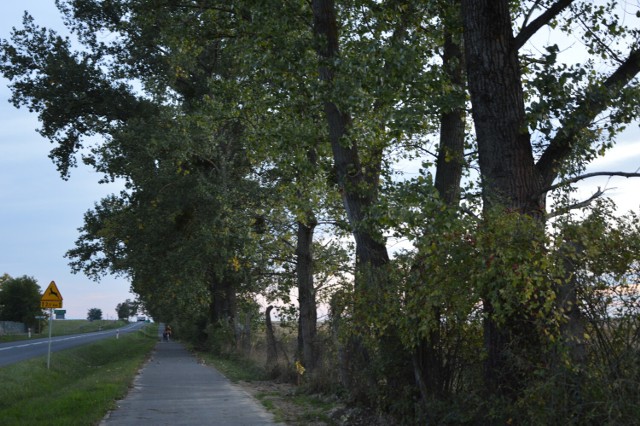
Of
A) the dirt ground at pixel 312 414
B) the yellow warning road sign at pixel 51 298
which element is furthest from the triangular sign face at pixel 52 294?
the dirt ground at pixel 312 414

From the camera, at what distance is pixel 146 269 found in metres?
30.6

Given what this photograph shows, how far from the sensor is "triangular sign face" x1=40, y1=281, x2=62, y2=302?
27.1 meters

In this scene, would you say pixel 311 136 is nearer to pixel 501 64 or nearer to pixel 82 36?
pixel 501 64

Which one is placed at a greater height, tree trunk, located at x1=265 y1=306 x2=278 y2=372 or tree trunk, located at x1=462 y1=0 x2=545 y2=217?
tree trunk, located at x1=462 y1=0 x2=545 y2=217

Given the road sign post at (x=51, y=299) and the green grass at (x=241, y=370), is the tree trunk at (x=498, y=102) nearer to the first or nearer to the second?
the green grass at (x=241, y=370)

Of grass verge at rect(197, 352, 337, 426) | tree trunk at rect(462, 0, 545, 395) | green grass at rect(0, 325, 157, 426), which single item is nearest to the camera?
tree trunk at rect(462, 0, 545, 395)

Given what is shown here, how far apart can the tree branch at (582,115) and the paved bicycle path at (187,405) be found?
19.7 ft

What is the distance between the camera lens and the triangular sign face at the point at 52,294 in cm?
2712

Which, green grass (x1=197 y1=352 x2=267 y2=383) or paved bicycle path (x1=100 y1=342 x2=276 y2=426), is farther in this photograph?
green grass (x1=197 y1=352 x2=267 y2=383)

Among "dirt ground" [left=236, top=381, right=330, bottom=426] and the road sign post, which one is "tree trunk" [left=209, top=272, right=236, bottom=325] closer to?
the road sign post

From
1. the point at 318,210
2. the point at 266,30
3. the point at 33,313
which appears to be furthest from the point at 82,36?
the point at 33,313

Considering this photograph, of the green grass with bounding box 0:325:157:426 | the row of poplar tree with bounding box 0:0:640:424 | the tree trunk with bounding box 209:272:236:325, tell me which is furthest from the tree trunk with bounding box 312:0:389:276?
the tree trunk with bounding box 209:272:236:325

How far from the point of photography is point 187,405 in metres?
14.4

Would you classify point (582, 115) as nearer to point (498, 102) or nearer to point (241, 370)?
point (498, 102)
